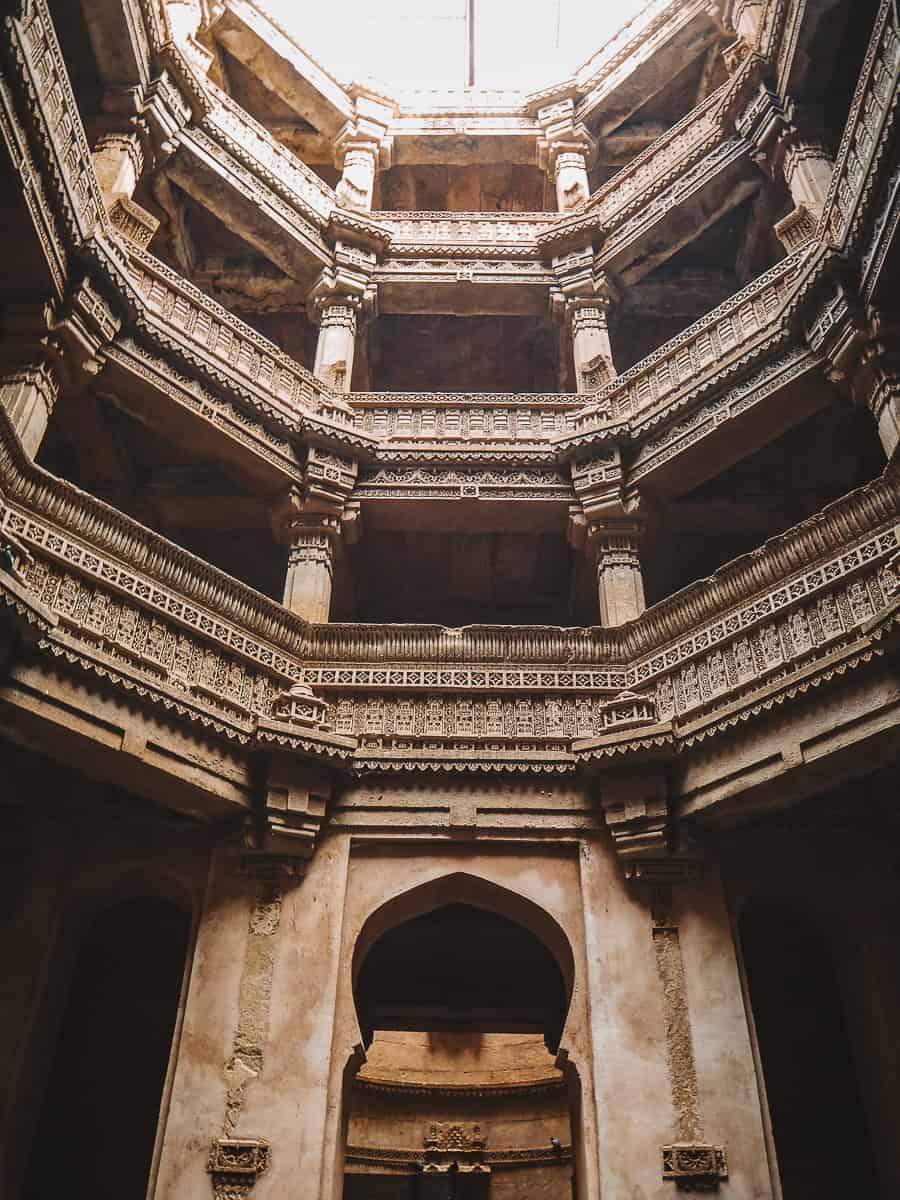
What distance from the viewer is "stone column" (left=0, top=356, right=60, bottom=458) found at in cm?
1045

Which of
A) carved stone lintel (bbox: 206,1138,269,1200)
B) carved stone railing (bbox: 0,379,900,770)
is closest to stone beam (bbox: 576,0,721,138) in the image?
carved stone railing (bbox: 0,379,900,770)

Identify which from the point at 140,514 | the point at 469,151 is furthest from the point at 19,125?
the point at 469,151

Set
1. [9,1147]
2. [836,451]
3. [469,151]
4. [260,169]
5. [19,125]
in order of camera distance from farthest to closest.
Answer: [469,151]
[260,169]
[836,451]
[19,125]
[9,1147]

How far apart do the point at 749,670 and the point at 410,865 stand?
141 inches

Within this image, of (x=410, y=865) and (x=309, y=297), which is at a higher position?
(x=309, y=297)

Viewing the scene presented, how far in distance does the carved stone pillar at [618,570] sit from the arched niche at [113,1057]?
6.26 metres

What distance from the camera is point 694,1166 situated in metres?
7.21

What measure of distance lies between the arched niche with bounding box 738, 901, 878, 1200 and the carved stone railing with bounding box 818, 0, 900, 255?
7.37 metres

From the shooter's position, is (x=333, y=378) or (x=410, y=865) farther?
(x=333, y=378)

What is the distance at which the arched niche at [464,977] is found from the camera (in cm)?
1155

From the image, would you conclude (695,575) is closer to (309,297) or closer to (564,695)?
(564,695)

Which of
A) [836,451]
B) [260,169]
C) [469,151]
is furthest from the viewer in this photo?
[469,151]

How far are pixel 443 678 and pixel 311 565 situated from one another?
145 inches

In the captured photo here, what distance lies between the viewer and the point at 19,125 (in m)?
9.37
